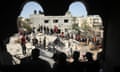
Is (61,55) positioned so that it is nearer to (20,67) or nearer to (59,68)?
(59,68)

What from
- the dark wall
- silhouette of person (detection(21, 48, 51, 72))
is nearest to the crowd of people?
silhouette of person (detection(21, 48, 51, 72))

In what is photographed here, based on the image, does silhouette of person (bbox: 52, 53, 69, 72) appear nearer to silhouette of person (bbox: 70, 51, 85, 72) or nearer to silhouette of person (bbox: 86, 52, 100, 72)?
silhouette of person (bbox: 70, 51, 85, 72)

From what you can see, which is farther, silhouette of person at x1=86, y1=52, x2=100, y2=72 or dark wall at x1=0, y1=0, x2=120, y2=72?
dark wall at x1=0, y1=0, x2=120, y2=72

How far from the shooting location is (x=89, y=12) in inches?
121

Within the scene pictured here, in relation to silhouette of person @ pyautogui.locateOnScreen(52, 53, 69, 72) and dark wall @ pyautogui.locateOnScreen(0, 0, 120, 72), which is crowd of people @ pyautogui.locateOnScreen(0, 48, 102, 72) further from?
dark wall @ pyautogui.locateOnScreen(0, 0, 120, 72)

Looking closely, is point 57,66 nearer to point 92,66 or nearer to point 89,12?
point 92,66

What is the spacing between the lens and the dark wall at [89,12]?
3.01 metres

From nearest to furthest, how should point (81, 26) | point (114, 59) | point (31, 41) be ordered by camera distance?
point (114, 59)
point (31, 41)
point (81, 26)

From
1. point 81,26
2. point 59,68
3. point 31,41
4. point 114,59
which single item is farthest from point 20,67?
point 81,26

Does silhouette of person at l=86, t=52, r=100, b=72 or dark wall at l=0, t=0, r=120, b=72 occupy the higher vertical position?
dark wall at l=0, t=0, r=120, b=72

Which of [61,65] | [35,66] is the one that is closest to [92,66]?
[61,65]

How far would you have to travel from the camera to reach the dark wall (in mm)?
3008

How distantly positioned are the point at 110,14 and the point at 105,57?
477 mm

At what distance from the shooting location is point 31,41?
24.5 ft
